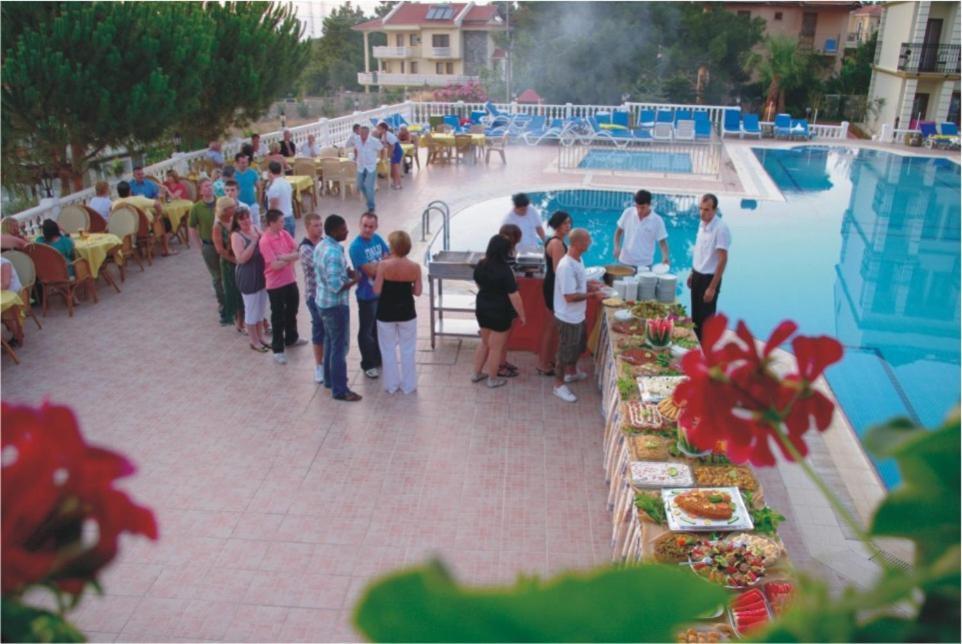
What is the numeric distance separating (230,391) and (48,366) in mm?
2023

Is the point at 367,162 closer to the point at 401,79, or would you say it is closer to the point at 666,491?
the point at 666,491

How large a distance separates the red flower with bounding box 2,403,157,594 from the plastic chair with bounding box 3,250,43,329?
8724 millimetres

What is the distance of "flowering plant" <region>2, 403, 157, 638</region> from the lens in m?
0.59

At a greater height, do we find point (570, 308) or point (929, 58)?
point (929, 58)

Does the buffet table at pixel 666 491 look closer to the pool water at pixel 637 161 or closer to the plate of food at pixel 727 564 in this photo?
the plate of food at pixel 727 564

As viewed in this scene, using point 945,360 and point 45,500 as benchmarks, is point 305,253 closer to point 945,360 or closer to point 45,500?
point 45,500

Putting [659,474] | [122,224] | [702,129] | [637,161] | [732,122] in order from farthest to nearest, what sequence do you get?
1. [732,122]
2. [702,129]
3. [637,161]
4. [122,224]
5. [659,474]

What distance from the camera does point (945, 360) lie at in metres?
9.22

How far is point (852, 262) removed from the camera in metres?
12.8

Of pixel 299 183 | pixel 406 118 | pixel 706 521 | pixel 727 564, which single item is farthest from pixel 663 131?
pixel 727 564

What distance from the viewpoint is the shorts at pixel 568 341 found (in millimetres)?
6758

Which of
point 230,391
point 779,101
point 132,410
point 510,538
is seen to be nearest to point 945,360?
point 510,538

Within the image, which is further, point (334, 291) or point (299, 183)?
point (299, 183)

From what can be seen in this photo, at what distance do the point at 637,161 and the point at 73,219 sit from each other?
14391 mm
